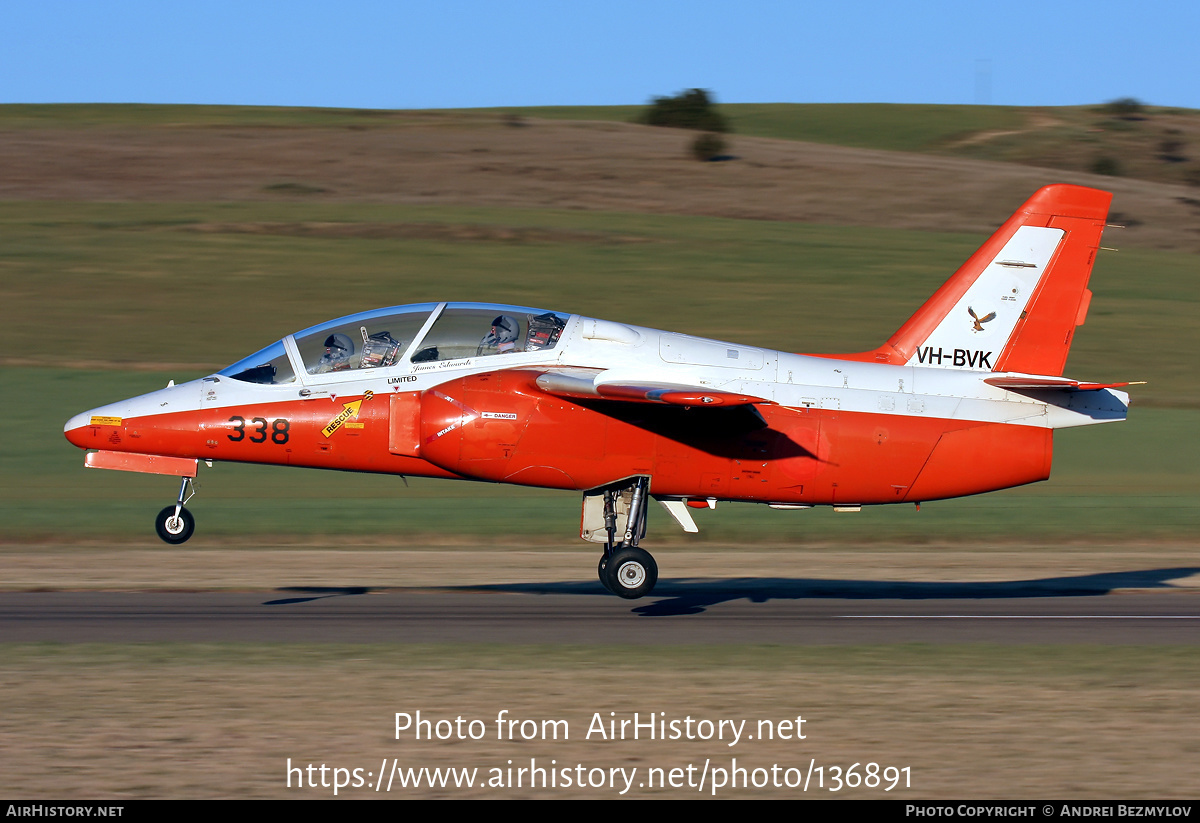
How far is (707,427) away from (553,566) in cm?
484

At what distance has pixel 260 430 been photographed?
1218cm

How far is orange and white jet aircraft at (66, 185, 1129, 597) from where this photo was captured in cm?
1212

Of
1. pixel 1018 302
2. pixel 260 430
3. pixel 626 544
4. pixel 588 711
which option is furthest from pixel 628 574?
pixel 1018 302

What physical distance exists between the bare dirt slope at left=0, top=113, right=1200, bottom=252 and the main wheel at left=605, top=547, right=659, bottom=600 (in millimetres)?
34065

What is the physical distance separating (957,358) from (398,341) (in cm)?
616

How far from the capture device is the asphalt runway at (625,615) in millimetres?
11500

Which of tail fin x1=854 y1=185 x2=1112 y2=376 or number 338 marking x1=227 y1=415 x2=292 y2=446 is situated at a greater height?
tail fin x1=854 y1=185 x2=1112 y2=376

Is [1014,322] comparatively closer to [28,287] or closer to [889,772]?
[889,772]

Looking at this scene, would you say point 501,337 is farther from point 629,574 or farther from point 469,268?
point 469,268

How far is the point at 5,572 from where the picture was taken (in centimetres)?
1510

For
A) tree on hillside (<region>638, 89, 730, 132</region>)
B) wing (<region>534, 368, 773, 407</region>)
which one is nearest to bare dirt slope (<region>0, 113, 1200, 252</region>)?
tree on hillside (<region>638, 89, 730, 132</region>)

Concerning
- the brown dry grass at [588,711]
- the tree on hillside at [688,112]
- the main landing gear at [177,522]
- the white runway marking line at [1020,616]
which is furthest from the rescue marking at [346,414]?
the tree on hillside at [688,112]

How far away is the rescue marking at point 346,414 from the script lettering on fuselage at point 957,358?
6113 mm

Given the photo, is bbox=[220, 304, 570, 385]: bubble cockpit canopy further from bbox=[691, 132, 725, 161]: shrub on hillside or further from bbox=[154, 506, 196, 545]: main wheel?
bbox=[691, 132, 725, 161]: shrub on hillside
